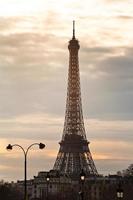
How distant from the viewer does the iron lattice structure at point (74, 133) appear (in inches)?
7092

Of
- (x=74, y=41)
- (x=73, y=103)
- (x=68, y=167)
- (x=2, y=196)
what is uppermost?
(x=74, y=41)

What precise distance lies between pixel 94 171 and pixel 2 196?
50.4 metres

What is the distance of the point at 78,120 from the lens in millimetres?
183000

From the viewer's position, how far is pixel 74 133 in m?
182

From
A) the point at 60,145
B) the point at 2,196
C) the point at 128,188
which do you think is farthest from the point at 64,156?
the point at 2,196

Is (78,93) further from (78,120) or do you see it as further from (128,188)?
(128,188)

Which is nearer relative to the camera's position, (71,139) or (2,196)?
(2,196)

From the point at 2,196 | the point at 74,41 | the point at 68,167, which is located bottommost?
the point at 2,196

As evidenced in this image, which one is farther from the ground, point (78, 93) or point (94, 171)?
point (78, 93)

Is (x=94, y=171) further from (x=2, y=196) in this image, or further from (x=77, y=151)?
(x=2, y=196)

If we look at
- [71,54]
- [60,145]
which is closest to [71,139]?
[60,145]

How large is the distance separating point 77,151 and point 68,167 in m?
4.28

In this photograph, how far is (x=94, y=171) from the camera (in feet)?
604

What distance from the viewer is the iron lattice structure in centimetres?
18012
